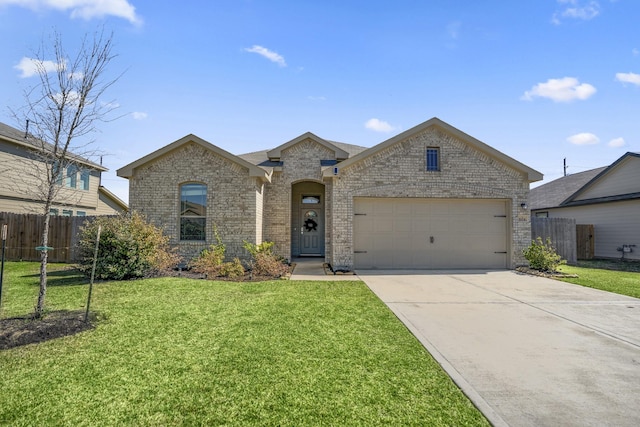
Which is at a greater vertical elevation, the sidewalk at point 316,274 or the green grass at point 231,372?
the sidewalk at point 316,274

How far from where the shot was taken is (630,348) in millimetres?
4477

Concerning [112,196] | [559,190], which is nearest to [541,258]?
[559,190]

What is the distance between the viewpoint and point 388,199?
12000mm

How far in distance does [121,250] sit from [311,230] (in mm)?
9159

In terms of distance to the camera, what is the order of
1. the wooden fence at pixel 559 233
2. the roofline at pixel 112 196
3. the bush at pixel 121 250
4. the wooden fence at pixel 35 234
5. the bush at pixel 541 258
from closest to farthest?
1. the bush at pixel 121 250
2. the bush at pixel 541 258
3. the wooden fence at pixel 35 234
4. the wooden fence at pixel 559 233
5. the roofline at pixel 112 196

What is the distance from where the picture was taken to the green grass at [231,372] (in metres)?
2.81

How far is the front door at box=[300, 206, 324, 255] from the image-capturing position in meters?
16.5

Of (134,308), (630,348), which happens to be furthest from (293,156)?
(630,348)

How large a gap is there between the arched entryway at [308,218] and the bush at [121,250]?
7.73 meters

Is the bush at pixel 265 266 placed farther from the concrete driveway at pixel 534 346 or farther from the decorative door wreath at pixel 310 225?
the decorative door wreath at pixel 310 225

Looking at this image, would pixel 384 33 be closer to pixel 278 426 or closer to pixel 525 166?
pixel 525 166

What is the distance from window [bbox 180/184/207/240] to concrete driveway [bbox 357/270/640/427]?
6.65 meters

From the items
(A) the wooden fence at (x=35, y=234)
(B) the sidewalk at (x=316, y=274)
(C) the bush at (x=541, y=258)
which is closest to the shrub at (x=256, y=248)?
(B) the sidewalk at (x=316, y=274)

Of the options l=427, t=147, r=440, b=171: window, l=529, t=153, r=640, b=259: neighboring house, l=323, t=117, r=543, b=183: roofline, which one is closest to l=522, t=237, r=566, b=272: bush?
l=323, t=117, r=543, b=183: roofline
